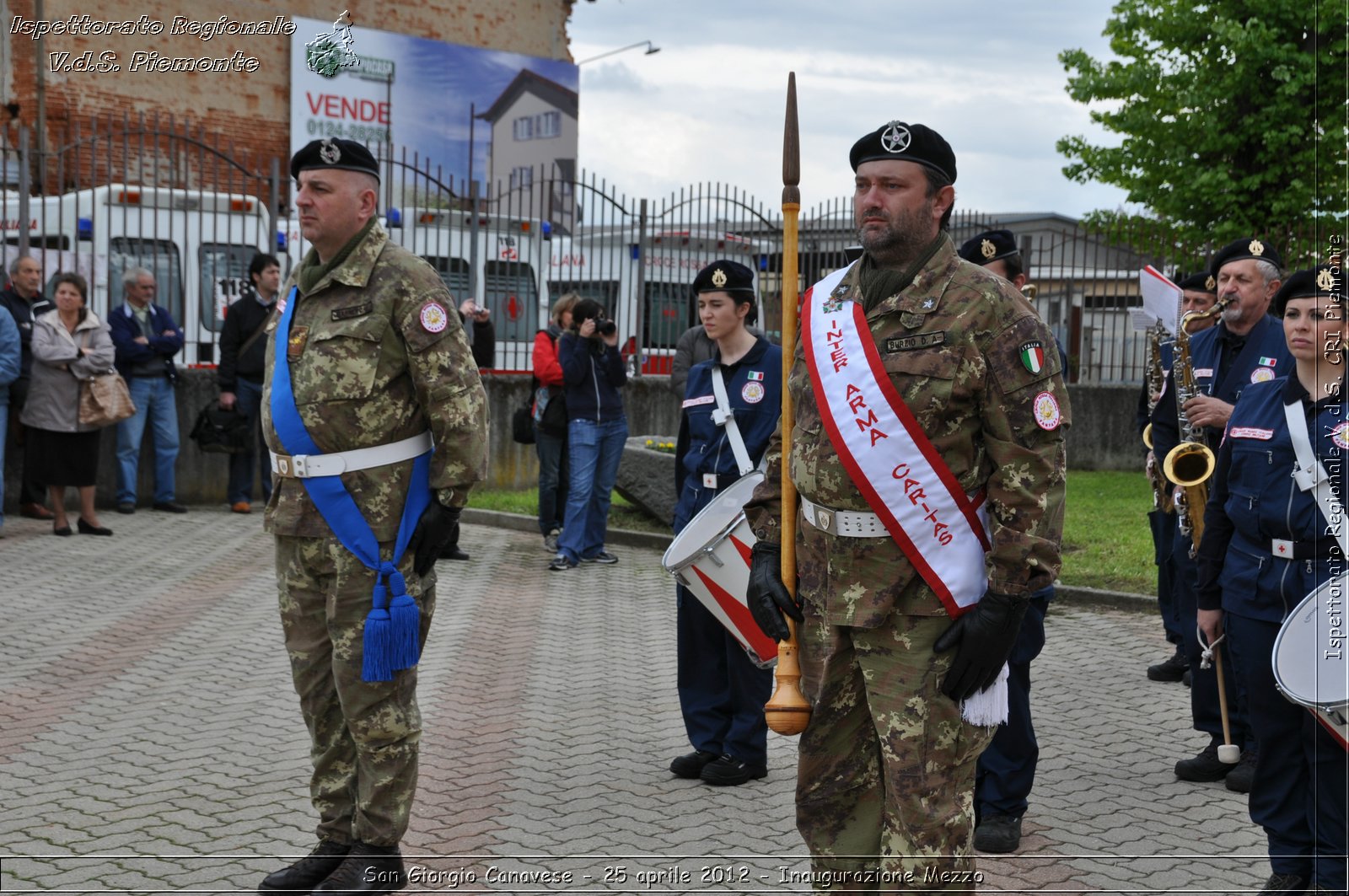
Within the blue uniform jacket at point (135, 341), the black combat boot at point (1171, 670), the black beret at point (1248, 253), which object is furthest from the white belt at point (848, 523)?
the blue uniform jacket at point (135, 341)

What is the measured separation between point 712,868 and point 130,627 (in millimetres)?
4988

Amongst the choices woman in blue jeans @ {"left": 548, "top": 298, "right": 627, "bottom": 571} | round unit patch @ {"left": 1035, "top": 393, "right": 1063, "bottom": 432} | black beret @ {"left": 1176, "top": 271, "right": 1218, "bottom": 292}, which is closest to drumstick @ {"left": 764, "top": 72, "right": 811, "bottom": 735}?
round unit patch @ {"left": 1035, "top": 393, "right": 1063, "bottom": 432}

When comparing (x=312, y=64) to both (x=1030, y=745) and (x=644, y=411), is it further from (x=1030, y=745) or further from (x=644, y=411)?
(x=1030, y=745)

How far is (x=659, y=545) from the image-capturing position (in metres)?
11.9

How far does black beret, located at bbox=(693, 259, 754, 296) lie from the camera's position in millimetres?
5656

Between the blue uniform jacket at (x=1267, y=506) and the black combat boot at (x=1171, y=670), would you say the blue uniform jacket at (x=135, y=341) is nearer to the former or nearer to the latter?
the black combat boot at (x=1171, y=670)

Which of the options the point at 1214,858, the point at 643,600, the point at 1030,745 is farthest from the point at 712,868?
the point at 643,600

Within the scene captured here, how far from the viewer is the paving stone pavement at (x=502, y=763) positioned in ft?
15.3

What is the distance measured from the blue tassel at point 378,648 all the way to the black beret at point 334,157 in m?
1.45

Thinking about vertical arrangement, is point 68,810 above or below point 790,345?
below

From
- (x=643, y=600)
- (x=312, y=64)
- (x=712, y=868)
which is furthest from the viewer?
(x=312, y=64)

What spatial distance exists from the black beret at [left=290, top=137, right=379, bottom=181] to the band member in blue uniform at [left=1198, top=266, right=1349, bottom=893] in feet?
10.1

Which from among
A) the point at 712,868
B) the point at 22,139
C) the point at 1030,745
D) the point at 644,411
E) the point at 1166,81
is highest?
the point at 1166,81

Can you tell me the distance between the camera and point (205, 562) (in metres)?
10.6
